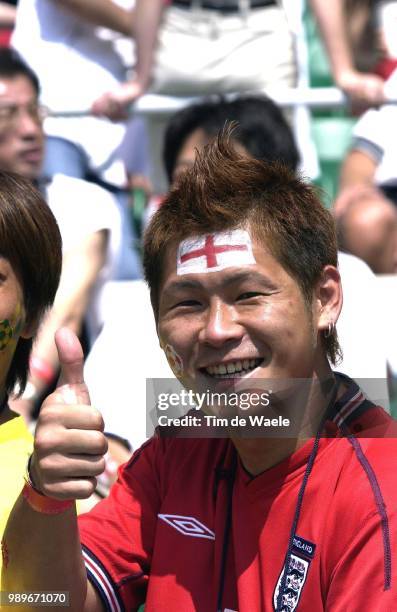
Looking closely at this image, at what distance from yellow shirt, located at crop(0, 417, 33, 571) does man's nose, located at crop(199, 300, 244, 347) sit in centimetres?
48

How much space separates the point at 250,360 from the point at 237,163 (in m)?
0.38

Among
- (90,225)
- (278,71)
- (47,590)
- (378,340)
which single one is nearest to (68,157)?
(90,225)

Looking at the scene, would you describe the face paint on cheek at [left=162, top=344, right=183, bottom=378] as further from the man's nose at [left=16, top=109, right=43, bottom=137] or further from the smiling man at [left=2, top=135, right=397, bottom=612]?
the man's nose at [left=16, top=109, right=43, bottom=137]

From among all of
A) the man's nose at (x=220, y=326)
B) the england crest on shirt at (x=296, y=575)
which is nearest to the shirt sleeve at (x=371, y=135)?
the man's nose at (x=220, y=326)

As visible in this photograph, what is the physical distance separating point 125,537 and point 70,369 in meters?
Answer: 0.46

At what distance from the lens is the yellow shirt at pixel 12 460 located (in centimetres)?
191

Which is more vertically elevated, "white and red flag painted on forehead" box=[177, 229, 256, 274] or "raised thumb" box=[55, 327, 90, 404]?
"white and red flag painted on forehead" box=[177, 229, 256, 274]

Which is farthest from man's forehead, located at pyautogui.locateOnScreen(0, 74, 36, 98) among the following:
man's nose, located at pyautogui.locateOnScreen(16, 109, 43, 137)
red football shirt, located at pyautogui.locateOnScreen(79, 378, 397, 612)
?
red football shirt, located at pyautogui.locateOnScreen(79, 378, 397, 612)

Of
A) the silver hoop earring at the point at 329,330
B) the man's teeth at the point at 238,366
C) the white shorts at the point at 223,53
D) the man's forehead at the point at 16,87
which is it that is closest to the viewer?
the man's teeth at the point at 238,366

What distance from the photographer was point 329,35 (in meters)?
3.86

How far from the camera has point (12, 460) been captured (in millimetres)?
2000

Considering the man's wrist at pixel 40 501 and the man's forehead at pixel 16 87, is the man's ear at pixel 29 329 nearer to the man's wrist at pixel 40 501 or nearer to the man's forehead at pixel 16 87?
the man's wrist at pixel 40 501

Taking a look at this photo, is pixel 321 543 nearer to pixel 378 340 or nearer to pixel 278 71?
pixel 378 340

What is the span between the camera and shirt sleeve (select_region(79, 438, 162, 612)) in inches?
74.7
